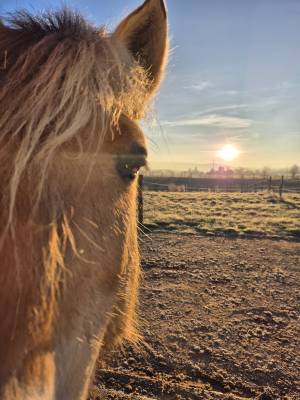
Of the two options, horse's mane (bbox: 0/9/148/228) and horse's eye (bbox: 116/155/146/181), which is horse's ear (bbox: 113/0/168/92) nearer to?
horse's mane (bbox: 0/9/148/228)

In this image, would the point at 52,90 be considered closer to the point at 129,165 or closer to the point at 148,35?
the point at 129,165

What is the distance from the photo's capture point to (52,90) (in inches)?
40.8

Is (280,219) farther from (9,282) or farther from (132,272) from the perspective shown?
Result: (9,282)

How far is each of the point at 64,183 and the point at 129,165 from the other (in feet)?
1.00

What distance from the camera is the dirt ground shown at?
3199mm

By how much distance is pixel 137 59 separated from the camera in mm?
1491

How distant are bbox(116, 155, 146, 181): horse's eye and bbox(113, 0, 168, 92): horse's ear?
19.5 inches

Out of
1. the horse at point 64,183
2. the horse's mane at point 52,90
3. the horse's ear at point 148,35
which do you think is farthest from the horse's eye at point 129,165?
the horse's ear at point 148,35

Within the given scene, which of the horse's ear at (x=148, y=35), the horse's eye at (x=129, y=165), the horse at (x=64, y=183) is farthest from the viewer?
the horse's ear at (x=148, y=35)

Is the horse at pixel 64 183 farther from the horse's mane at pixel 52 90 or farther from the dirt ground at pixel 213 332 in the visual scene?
the dirt ground at pixel 213 332

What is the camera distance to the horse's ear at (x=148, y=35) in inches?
54.6

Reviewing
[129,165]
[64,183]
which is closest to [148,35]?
[129,165]

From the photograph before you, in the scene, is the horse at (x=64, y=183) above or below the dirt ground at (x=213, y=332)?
above

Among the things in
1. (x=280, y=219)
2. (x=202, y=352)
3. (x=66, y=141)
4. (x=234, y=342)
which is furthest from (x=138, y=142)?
(x=280, y=219)
